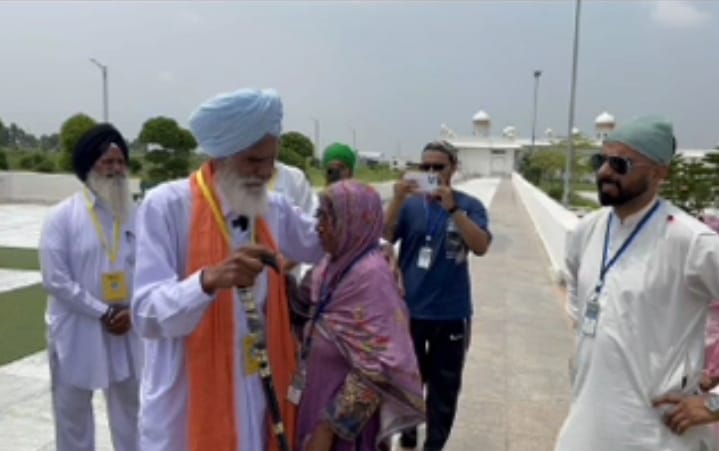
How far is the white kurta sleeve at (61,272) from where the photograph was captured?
130 inches

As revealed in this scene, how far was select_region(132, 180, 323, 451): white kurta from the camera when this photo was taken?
5.96 ft

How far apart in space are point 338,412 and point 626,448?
1.01 meters

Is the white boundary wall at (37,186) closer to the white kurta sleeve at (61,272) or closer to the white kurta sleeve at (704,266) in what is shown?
the white kurta sleeve at (61,272)

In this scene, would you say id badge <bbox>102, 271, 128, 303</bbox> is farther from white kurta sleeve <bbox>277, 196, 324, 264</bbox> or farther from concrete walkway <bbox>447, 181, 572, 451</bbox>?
concrete walkway <bbox>447, 181, 572, 451</bbox>

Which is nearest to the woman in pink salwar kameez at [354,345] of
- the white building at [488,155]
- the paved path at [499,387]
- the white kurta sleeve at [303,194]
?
the white kurta sleeve at [303,194]

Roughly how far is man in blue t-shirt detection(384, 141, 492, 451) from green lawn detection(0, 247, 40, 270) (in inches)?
330

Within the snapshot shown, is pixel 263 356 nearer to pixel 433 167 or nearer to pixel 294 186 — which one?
pixel 433 167

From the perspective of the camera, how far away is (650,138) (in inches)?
92.7

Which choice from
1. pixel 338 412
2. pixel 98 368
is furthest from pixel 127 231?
pixel 338 412

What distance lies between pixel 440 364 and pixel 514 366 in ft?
8.04

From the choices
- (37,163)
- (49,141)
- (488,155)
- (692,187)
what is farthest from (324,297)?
(488,155)

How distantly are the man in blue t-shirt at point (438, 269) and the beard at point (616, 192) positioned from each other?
4.29ft

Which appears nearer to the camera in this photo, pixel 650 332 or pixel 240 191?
pixel 240 191

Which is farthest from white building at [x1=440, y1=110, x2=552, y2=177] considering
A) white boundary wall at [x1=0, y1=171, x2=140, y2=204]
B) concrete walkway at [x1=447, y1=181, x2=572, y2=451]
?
concrete walkway at [x1=447, y1=181, x2=572, y2=451]
